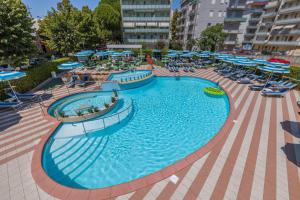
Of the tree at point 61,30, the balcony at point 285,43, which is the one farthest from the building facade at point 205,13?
the tree at point 61,30

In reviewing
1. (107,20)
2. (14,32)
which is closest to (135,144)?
(14,32)

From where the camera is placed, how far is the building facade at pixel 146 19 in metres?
37.1

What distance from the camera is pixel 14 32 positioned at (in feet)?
45.8

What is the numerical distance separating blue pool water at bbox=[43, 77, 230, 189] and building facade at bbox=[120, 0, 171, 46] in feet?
107

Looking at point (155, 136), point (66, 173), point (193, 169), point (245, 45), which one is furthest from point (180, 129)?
point (245, 45)

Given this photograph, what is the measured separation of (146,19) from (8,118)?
3960cm

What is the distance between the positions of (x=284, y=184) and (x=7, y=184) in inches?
450

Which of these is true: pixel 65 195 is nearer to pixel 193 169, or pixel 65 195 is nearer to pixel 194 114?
pixel 193 169

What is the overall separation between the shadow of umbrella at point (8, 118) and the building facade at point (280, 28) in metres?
58.4

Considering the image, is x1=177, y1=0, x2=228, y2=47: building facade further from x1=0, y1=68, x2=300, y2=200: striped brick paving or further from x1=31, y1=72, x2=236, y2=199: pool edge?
x1=31, y1=72, x2=236, y2=199: pool edge

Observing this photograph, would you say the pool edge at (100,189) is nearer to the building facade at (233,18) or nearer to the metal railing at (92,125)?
the metal railing at (92,125)

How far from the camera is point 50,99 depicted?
13336 mm

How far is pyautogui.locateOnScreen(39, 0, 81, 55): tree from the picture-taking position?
24438 millimetres

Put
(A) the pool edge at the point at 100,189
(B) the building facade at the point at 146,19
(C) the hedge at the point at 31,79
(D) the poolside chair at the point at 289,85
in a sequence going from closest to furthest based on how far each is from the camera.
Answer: (A) the pool edge at the point at 100,189 < (C) the hedge at the point at 31,79 < (D) the poolside chair at the point at 289,85 < (B) the building facade at the point at 146,19
